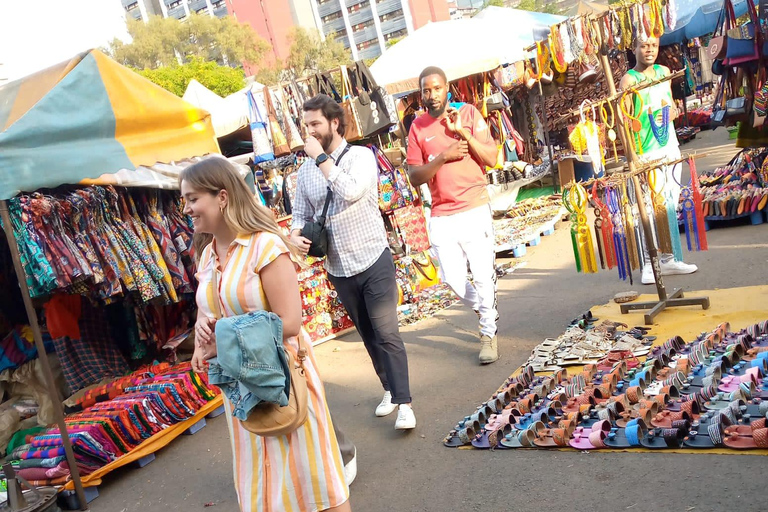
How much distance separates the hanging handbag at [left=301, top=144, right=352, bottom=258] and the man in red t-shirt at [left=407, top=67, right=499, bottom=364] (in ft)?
3.57

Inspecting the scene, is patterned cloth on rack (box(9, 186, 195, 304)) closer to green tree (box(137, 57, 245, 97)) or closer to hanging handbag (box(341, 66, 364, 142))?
hanging handbag (box(341, 66, 364, 142))

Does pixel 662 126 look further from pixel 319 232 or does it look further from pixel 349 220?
pixel 319 232

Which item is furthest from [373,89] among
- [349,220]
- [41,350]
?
[41,350]

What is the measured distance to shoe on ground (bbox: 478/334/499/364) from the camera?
15.8 feet

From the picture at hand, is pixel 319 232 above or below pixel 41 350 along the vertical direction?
above

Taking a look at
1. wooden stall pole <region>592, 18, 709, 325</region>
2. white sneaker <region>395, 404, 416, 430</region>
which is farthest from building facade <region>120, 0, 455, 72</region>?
white sneaker <region>395, 404, 416, 430</region>

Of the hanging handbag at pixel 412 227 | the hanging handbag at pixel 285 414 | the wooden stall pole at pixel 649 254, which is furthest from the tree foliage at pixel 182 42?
the hanging handbag at pixel 285 414

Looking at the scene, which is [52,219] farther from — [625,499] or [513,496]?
[625,499]

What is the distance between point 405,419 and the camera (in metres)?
3.91

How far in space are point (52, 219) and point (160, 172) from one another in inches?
34.6

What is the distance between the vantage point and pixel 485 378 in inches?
179

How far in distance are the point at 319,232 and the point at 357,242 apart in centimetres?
22

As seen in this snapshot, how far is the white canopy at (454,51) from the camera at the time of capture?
9.53 m

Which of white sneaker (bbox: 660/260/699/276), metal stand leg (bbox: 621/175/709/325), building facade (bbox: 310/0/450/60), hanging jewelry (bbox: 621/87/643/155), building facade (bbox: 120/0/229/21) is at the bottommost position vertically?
white sneaker (bbox: 660/260/699/276)
